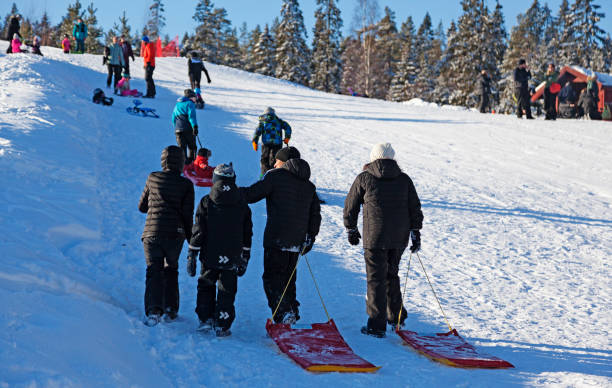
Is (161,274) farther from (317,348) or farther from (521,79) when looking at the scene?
(521,79)

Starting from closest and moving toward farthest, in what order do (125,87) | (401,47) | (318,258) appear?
(318,258) → (125,87) → (401,47)

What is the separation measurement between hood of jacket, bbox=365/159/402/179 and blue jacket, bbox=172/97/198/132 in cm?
574

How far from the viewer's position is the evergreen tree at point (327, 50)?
56844mm

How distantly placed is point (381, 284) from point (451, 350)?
890 millimetres

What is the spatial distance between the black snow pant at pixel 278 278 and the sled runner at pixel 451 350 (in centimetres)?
109

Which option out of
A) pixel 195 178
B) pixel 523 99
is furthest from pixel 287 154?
pixel 523 99

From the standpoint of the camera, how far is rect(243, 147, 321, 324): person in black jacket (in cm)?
521

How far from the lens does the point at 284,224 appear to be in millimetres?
5211

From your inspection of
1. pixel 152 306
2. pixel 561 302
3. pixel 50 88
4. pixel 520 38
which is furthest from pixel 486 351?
pixel 520 38

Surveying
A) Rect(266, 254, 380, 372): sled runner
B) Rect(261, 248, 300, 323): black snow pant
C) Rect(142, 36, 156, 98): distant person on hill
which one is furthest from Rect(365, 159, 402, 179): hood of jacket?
Rect(142, 36, 156, 98): distant person on hill

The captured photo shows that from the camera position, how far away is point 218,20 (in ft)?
209

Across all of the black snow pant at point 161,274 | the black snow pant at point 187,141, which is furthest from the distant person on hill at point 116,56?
the black snow pant at point 161,274

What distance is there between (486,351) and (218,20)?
2517 inches

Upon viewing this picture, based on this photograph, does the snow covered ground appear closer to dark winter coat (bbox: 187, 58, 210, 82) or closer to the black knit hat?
the black knit hat
